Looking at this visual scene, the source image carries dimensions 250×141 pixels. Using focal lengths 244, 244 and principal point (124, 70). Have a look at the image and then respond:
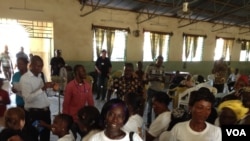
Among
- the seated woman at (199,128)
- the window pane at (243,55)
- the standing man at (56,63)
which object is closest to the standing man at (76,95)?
the seated woman at (199,128)

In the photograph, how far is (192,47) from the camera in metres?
12.2

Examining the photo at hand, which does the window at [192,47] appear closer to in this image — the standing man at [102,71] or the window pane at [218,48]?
the window pane at [218,48]

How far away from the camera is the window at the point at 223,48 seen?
1370cm

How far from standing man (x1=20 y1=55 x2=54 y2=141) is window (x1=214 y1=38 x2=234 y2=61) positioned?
12408 millimetres

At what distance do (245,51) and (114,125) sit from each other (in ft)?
52.2

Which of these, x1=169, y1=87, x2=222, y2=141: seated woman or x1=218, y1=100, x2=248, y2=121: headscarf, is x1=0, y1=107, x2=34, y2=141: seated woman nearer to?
x1=169, y1=87, x2=222, y2=141: seated woman

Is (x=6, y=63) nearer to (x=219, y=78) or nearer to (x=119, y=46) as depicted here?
(x=119, y=46)

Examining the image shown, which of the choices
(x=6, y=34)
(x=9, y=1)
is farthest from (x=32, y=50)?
(x=9, y=1)

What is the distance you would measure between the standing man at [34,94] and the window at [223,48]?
488 inches

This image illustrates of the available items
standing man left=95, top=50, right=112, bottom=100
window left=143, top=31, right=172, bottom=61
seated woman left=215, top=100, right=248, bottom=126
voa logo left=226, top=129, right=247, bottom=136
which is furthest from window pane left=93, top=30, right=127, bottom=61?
voa logo left=226, top=129, right=247, bottom=136

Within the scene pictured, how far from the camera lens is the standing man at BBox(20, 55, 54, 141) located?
102 inches

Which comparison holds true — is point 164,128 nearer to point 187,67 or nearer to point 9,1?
point 9,1

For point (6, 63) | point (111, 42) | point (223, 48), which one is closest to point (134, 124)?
point (111, 42)

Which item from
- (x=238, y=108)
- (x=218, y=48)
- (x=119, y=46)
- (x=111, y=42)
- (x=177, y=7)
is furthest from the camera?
(x=218, y=48)
